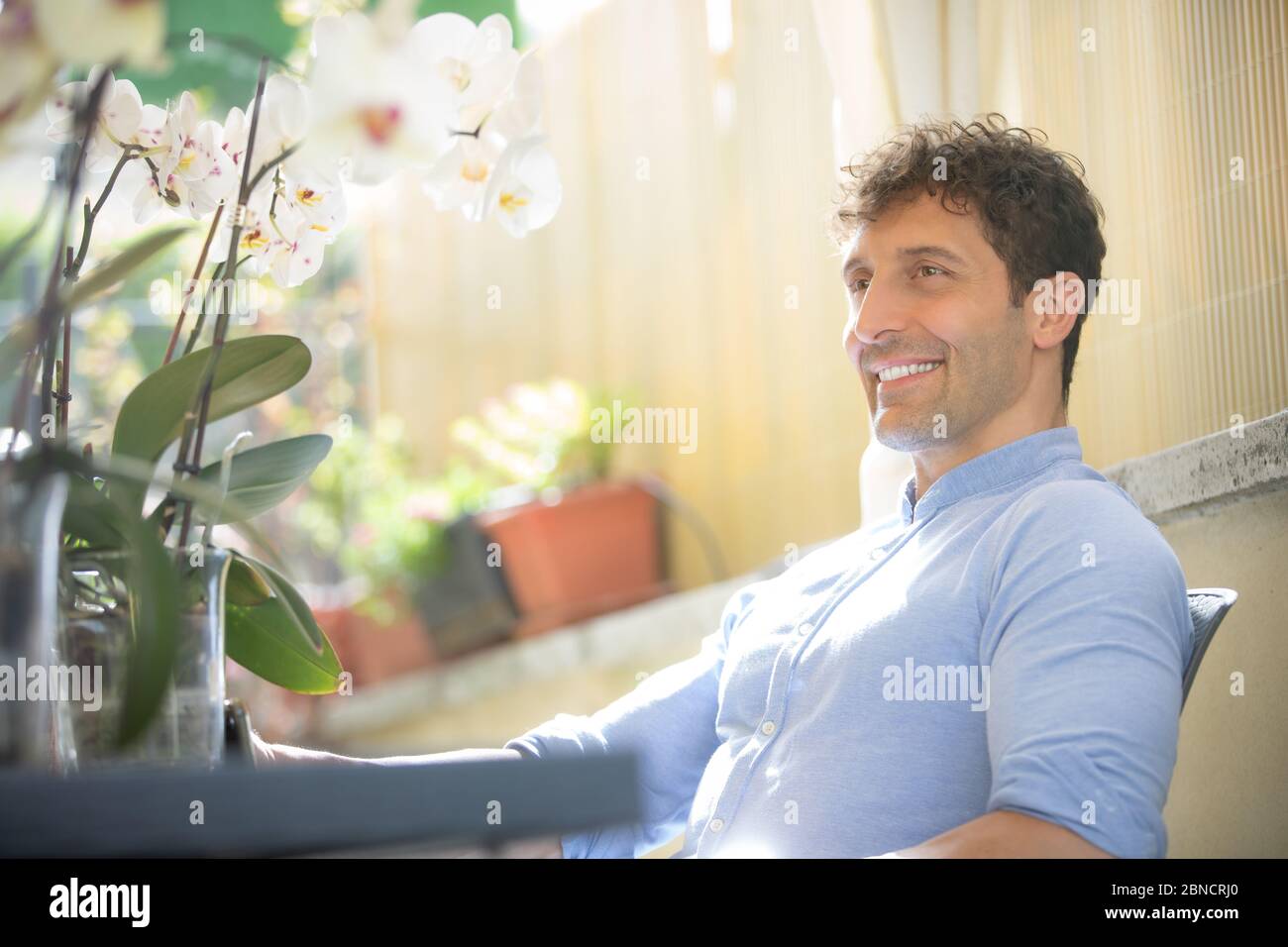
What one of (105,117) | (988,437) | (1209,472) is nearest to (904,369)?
(988,437)

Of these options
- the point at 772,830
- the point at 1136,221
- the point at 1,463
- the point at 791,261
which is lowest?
the point at 772,830

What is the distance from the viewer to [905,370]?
1444 mm

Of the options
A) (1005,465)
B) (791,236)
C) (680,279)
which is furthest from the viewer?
(680,279)

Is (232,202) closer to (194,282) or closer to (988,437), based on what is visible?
(194,282)

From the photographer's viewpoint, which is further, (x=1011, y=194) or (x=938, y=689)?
(x=1011, y=194)

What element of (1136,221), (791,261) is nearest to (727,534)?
(791,261)

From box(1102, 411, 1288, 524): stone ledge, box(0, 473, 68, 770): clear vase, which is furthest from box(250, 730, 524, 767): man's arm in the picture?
box(1102, 411, 1288, 524): stone ledge

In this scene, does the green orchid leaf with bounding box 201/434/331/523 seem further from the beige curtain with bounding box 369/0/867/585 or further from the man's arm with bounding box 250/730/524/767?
the beige curtain with bounding box 369/0/867/585

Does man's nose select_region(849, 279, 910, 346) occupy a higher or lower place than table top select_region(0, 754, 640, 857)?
higher

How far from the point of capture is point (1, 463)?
0.71 metres

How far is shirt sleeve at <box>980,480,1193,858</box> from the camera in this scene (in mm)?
943

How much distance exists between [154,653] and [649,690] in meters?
0.91

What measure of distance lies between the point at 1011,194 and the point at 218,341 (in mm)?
912
